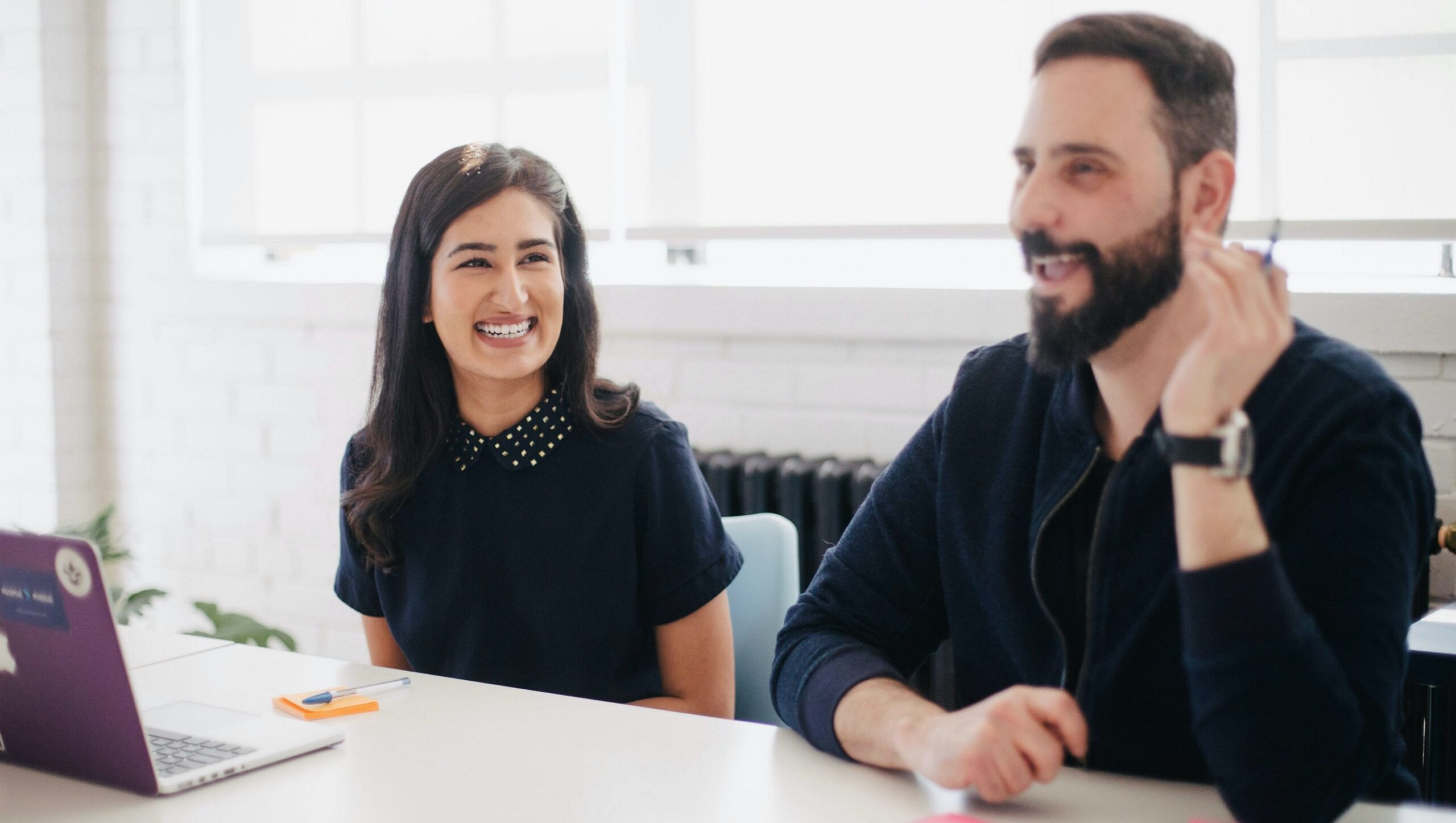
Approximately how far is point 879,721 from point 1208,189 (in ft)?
1.92

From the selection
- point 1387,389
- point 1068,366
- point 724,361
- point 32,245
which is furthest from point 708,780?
point 32,245

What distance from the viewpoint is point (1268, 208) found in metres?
2.22

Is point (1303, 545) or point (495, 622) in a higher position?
point (1303, 545)

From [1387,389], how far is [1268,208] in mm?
1156

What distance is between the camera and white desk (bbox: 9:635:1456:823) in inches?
44.5

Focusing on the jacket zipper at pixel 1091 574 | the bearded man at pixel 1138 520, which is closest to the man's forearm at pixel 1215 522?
the bearded man at pixel 1138 520

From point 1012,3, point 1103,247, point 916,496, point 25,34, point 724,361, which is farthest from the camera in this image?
point 25,34

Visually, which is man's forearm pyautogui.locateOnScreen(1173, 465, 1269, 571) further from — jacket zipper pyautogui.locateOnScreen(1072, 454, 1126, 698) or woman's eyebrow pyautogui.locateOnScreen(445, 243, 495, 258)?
woman's eyebrow pyautogui.locateOnScreen(445, 243, 495, 258)

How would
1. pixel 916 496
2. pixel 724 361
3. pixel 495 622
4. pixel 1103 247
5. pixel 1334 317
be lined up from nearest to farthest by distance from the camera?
pixel 1103 247
pixel 916 496
pixel 495 622
pixel 1334 317
pixel 724 361

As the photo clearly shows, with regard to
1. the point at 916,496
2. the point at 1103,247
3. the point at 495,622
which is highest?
the point at 1103,247

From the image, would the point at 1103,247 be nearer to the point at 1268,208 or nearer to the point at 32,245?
the point at 1268,208

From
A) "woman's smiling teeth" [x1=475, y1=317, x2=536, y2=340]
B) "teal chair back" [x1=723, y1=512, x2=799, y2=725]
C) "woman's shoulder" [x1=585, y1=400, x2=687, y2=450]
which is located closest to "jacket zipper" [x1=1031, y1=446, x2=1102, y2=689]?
"teal chair back" [x1=723, y1=512, x2=799, y2=725]

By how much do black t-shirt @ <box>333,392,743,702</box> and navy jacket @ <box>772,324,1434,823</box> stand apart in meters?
0.37

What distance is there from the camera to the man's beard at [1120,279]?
1.27 meters
